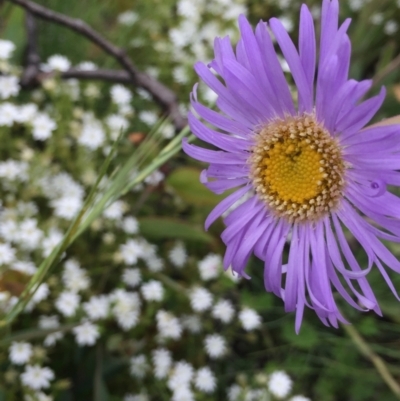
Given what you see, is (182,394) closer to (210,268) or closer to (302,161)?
(210,268)

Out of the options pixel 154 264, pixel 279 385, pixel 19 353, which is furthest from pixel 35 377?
pixel 279 385

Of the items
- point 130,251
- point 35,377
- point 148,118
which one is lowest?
point 35,377

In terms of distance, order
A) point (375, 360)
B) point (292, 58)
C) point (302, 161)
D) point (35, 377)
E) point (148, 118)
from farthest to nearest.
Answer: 1. point (148, 118)
2. point (375, 360)
3. point (35, 377)
4. point (302, 161)
5. point (292, 58)

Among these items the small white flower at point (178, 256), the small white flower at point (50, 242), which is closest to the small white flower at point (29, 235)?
the small white flower at point (50, 242)

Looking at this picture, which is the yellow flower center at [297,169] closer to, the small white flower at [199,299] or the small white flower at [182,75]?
the small white flower at [199,299]

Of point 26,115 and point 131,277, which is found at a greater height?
point 26,115

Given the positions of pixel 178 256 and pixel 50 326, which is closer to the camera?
pixel 50 326

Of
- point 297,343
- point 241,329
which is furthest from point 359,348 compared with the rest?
point 241,329

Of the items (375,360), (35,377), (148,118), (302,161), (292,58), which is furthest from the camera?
(148,118)

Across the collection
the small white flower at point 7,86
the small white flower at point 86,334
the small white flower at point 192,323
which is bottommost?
the small white flower at point 86,334
